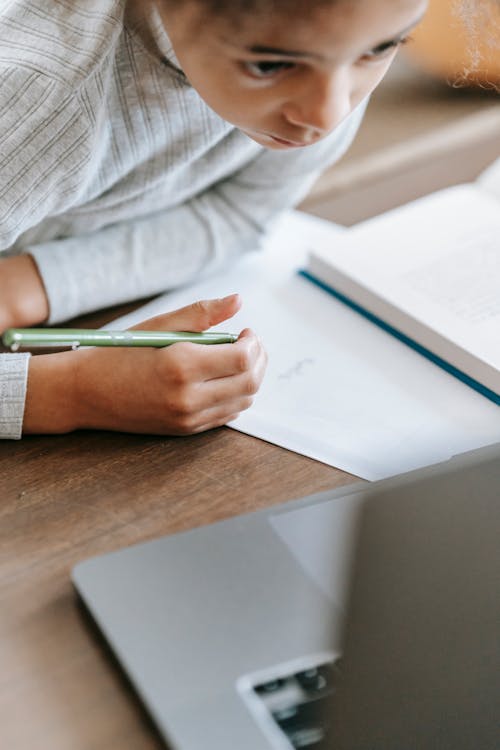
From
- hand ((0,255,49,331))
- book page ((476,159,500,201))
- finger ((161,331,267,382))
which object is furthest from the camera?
book page ((476,159,500,201))

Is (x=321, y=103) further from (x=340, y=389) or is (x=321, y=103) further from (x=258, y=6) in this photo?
(x=340, y=389)

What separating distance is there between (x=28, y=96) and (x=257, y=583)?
0.35 meters

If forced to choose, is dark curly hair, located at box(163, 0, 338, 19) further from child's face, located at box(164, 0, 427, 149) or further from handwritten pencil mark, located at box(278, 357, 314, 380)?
handwritten pencil mark, located at box(278, 357, 314, 380)

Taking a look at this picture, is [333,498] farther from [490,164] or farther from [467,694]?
[490,164]

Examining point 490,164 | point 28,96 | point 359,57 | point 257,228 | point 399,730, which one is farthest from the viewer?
point 490,164

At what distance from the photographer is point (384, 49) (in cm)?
53

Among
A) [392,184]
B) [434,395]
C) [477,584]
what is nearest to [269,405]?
[434,395]

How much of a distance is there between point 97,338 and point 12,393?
73mm

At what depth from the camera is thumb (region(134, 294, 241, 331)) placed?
63 cm

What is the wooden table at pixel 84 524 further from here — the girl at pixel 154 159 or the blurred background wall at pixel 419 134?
the blurred background wall at pixel 419 134

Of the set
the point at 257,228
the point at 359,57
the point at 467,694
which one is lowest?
the point at 467,694

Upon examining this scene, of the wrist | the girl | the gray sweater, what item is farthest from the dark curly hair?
the wrist

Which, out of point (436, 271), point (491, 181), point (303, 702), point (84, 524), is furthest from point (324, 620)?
point (491, 181)

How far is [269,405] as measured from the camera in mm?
649
